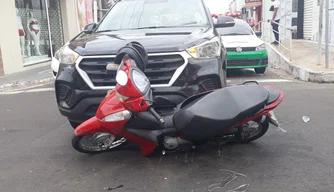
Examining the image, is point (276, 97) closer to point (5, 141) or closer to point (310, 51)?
point (5, 141)

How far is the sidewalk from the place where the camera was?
9555 millimetres

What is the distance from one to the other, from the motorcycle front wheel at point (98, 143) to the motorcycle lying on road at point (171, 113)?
21cm

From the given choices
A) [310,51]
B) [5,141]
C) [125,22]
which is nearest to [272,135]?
[125,22]

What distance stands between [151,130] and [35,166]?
136 centimetres

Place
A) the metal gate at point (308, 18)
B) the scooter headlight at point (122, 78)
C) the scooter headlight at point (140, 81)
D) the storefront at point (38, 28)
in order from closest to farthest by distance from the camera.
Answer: the scooter headlight at point (122, 78) < the scooter headlight at point (140, 81) < the storefront at point (38, 28) < the metal gate at point (308, 18)

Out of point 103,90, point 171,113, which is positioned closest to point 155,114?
point 171,113

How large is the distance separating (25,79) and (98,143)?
7.01 metres

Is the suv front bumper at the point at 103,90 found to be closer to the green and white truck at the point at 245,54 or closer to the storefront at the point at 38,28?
the green and white truck at the point at 245,54

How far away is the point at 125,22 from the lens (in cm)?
525

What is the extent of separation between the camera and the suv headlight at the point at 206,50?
3.94m

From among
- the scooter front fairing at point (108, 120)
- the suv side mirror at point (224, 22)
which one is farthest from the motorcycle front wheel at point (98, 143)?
the suv side mirror at point (224, 22)

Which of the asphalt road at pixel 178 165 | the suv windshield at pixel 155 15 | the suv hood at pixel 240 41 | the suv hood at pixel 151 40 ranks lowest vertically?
the asphalt road at pixel 178 165

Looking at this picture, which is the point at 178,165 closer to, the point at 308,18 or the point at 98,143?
the point at 98,143

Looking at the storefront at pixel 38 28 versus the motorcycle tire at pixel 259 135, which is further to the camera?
the storefront at pixel 38 28
